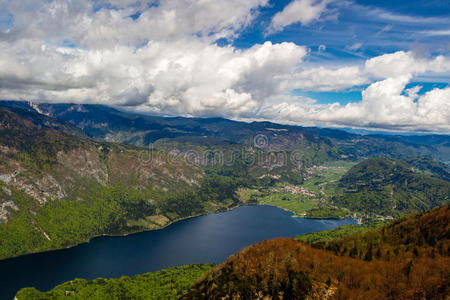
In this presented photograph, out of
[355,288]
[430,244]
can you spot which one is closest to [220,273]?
[355,288]

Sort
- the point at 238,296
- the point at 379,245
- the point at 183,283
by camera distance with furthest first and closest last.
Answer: the point at 183,283, the point at 379,245, the point at 238,296

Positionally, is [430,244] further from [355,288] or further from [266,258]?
[266,258]

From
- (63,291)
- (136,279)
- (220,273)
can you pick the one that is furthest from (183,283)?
(220,273)

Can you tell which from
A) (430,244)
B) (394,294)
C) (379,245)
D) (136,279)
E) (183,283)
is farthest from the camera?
(136,279)

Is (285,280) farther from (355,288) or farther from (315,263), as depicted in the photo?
(355,288)

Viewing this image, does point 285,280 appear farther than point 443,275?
Yes

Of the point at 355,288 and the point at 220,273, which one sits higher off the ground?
the point at 355,288

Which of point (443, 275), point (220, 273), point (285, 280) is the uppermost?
point (443, 275)
